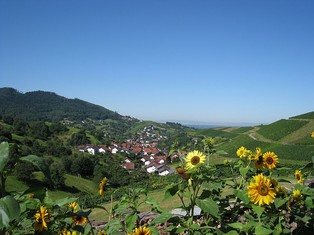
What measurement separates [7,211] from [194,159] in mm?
1838

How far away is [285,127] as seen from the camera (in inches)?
2613

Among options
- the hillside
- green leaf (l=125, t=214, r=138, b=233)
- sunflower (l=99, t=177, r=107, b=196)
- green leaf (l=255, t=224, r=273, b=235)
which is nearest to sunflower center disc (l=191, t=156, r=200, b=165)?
green leaf (l=125, t=214, r=138, b=233)

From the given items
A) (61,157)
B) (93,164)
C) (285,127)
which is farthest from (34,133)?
(285,127)

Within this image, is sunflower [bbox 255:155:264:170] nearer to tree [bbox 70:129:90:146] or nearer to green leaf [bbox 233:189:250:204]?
green leaf [bbox 233:189:250:204]

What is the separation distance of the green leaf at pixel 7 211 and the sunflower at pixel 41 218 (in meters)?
0.66

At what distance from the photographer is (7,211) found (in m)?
1.03

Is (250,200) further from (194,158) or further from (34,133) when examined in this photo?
(34,133)

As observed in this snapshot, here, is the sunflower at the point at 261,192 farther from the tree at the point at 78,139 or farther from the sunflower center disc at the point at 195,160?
the tree at the point at 78,139

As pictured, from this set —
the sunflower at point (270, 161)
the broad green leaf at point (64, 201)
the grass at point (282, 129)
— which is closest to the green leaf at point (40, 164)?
the broad green leaf at point (64, 201)

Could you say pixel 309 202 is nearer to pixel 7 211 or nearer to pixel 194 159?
pixel 194 159

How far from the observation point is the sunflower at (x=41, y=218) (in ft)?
5.51

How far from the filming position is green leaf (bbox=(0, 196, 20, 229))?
1.00 metres

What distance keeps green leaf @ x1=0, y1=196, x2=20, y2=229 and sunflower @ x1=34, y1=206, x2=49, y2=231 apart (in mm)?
660

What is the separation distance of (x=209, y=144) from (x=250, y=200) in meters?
0.97
